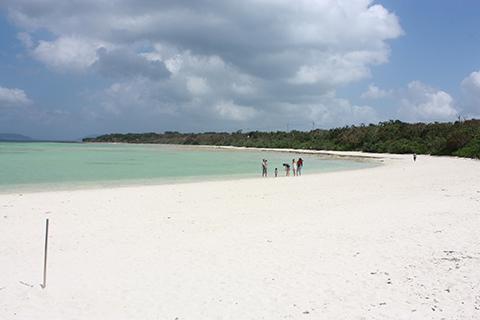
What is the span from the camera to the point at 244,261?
219 inches

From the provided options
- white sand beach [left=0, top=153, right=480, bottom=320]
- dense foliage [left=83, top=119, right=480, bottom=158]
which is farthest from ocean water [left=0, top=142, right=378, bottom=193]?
dense foliage [left=83, top=119, right=480, bottom=158]

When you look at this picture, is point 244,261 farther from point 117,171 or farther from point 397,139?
point 397,139

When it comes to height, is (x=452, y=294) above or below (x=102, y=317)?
above

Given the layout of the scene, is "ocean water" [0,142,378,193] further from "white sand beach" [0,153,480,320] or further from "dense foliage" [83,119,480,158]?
"dense foliage" [83,119,480,158]

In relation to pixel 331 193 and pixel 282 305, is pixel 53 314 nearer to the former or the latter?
pixel 282 305

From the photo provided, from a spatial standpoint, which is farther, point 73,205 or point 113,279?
point 73,205

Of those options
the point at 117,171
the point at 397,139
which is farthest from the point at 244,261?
the point at 397,139

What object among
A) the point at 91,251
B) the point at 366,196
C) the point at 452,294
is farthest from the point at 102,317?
the point at 366,196

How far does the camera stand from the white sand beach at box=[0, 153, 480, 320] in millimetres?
3949

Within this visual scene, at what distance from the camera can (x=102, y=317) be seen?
3.80 metres

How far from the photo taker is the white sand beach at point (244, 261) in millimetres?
3949

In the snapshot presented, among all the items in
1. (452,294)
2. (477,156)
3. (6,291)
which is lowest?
(6,291)

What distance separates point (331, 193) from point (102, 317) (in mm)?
10696

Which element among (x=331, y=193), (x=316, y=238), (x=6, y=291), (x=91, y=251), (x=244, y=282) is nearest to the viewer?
(x=6, y=291)
